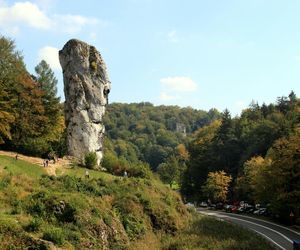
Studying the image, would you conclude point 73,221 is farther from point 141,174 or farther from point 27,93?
point 141,174

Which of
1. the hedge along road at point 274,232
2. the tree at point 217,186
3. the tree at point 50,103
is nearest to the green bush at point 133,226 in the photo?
the hedge along road at point 274,232

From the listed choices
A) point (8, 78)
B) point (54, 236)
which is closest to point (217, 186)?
point (8, 78)

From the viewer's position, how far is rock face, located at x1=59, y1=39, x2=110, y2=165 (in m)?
59.5

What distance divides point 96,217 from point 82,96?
106 ft

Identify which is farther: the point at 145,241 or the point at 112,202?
the point at 112,202

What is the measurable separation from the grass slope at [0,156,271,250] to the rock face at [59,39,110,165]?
10237 millimetres

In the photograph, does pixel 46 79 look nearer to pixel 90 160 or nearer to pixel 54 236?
pixel 90 160

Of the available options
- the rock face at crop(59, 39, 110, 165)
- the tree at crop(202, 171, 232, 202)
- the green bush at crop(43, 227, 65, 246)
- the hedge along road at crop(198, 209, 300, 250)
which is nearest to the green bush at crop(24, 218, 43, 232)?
the green bush at crop(43, 227, 65, 246)

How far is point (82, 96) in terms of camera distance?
60031 millimetres

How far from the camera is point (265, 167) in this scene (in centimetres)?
5822

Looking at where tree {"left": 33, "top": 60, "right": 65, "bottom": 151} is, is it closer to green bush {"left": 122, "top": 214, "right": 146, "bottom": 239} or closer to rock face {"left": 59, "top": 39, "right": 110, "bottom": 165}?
rock face {"left": 59, "top": 39, "right": 110, "bottom": 165}

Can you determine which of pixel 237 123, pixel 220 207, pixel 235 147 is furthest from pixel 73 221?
pixel 237 123

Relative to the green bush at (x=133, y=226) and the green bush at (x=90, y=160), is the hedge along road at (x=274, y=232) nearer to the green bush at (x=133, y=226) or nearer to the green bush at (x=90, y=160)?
the green bush at (x=133, y=226)

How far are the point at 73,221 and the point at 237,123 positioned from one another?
83.6m
